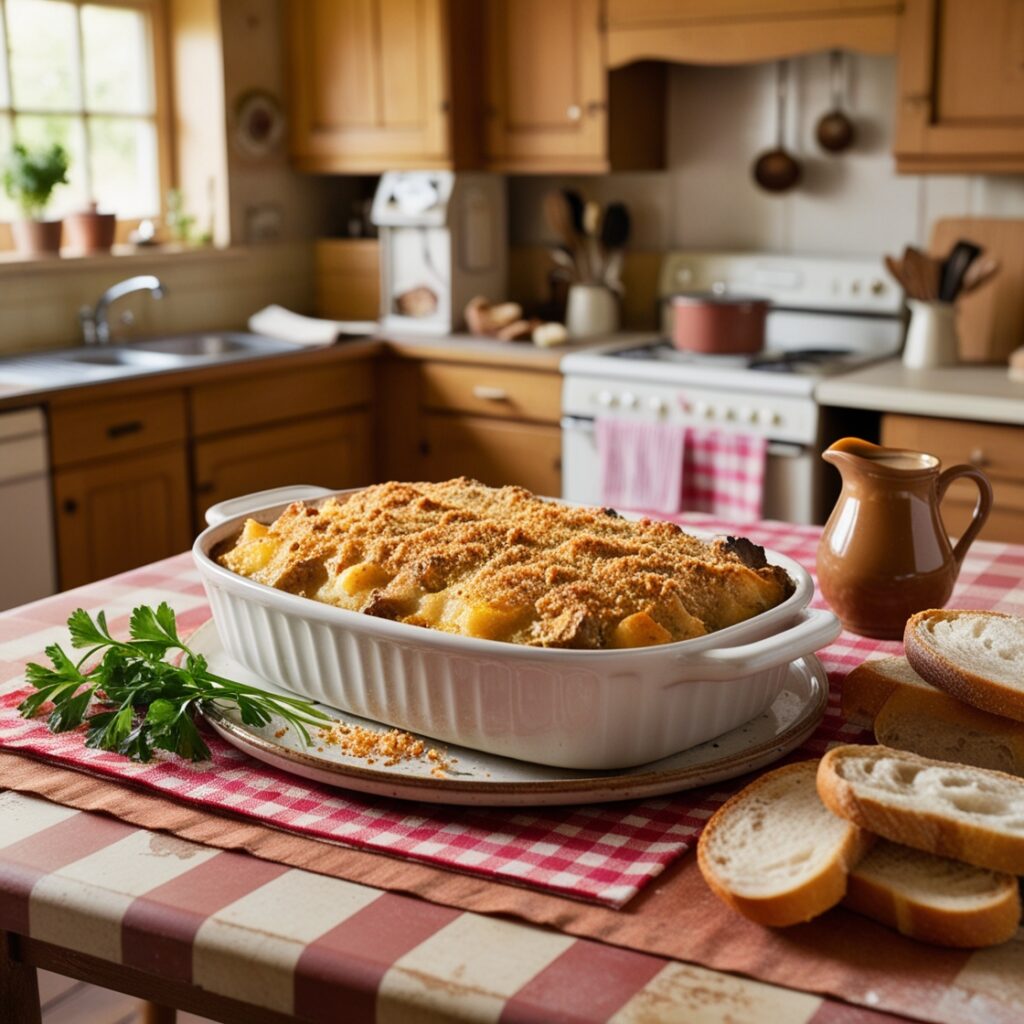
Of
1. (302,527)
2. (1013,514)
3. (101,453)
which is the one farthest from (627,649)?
(101,453)

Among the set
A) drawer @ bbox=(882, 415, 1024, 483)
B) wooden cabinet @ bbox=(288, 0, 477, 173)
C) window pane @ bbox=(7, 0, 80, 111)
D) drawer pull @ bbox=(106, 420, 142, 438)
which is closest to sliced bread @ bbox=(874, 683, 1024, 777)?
drawer @ bbox=(882, 415, 1024, 483)

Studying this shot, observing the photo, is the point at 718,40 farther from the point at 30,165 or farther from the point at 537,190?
the point at 30,165

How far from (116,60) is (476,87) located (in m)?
1.05

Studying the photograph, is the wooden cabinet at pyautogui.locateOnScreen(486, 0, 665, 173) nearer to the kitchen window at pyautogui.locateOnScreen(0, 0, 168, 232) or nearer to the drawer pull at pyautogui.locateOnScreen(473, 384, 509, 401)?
the drawer pull at pyautogui.locateOnScreen(473, 384, 509, 401)

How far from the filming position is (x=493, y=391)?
12.1 feet

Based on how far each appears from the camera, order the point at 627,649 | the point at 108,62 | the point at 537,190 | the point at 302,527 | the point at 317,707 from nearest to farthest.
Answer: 1. the point at 627,649
2. the point at 317,707
3. the point at 302,527
4. the point at 108,62
5. the point at 537,190

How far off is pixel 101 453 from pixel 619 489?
Answer: 1.25 meters

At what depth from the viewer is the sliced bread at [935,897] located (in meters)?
0.85

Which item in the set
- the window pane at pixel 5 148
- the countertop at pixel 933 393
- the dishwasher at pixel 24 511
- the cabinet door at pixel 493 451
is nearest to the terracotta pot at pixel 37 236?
the window pane at pixel 5 148

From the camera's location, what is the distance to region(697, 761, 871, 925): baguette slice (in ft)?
2.86

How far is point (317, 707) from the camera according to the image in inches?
46.9

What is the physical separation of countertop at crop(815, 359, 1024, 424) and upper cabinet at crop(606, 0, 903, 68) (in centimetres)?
79

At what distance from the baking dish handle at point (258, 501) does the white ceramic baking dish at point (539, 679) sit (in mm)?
268

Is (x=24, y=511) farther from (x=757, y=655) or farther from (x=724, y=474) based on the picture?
(x=757, y=655)
